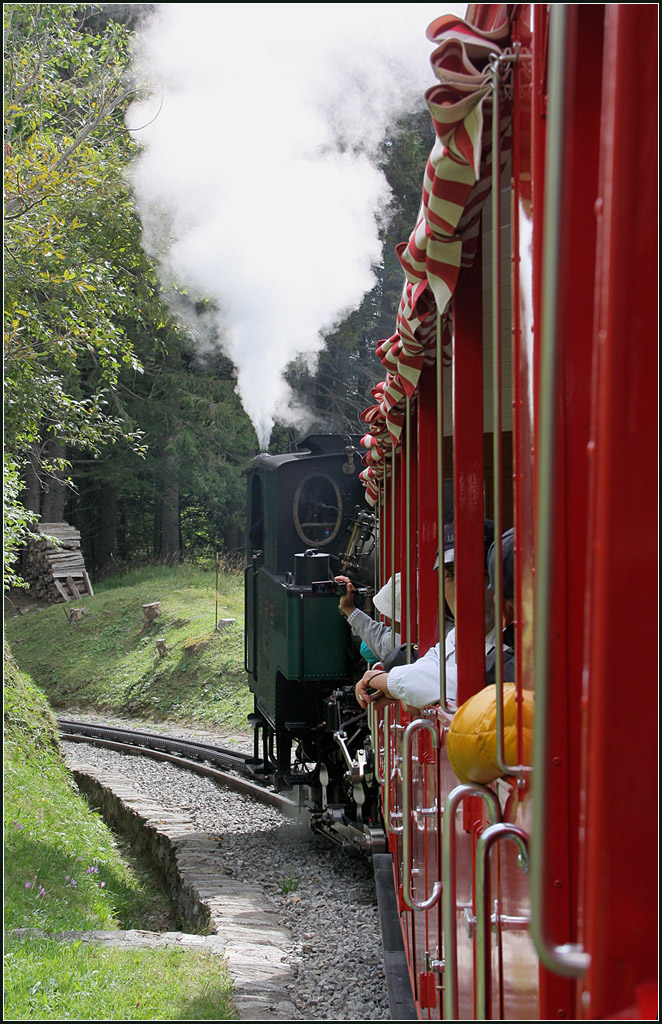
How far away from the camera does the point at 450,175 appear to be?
1749 mm

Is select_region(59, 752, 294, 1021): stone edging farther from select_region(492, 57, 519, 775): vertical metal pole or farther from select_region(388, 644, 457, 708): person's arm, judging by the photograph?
select_region(492, 57, 519, 775): vertical metal pole

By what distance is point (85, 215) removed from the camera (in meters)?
14.0

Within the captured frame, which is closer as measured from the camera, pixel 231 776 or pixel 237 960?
pixel 237 960

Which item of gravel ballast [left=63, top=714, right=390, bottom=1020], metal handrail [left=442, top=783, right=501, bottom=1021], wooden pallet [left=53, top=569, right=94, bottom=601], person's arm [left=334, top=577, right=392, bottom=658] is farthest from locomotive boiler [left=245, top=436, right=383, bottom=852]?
wooden pallet [left=53, top=569, right=94, bottom=601]

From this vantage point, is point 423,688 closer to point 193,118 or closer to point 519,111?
point 519,111

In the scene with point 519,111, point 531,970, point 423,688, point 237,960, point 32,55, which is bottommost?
point 237,960

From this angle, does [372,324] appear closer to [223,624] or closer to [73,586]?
[223,624]

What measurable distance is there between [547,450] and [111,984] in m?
4.62

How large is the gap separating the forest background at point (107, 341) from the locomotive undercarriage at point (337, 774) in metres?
3.01

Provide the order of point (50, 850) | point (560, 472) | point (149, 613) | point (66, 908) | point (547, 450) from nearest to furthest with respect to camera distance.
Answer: point (547, 450) < point (560, 472) < point (66, 908) < point (50, 850) < point (149, 613)

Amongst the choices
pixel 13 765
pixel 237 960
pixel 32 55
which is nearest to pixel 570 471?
pixel 237 960

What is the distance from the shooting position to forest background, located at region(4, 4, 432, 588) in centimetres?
860

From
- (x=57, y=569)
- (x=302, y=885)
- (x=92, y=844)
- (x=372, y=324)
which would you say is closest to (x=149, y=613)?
(x=57, y=569)

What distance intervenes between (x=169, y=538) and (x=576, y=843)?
26183 millimetres
